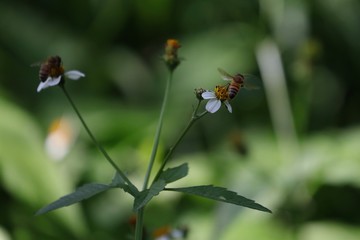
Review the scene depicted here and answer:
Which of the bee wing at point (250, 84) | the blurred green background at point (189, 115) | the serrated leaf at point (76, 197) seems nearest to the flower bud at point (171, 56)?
the bee wing at point (250, 84)

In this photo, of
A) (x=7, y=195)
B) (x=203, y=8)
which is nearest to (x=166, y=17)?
(x=203, y=8)

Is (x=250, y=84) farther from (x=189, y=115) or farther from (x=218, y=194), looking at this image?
(x=189, y=115)

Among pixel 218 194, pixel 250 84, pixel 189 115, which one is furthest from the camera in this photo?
pixel 189 115

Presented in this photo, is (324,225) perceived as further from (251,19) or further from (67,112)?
(67,112)

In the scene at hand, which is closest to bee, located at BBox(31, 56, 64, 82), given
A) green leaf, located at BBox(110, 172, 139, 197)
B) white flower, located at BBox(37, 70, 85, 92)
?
white flower, located at BBox(37, 70, 85, 92)

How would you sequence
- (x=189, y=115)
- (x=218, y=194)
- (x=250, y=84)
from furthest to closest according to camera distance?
(x=189, y=115) < (x=250, y=84) < (x=218, y=194)

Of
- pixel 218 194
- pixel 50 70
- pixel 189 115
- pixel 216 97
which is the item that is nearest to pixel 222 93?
pixel 216 97
